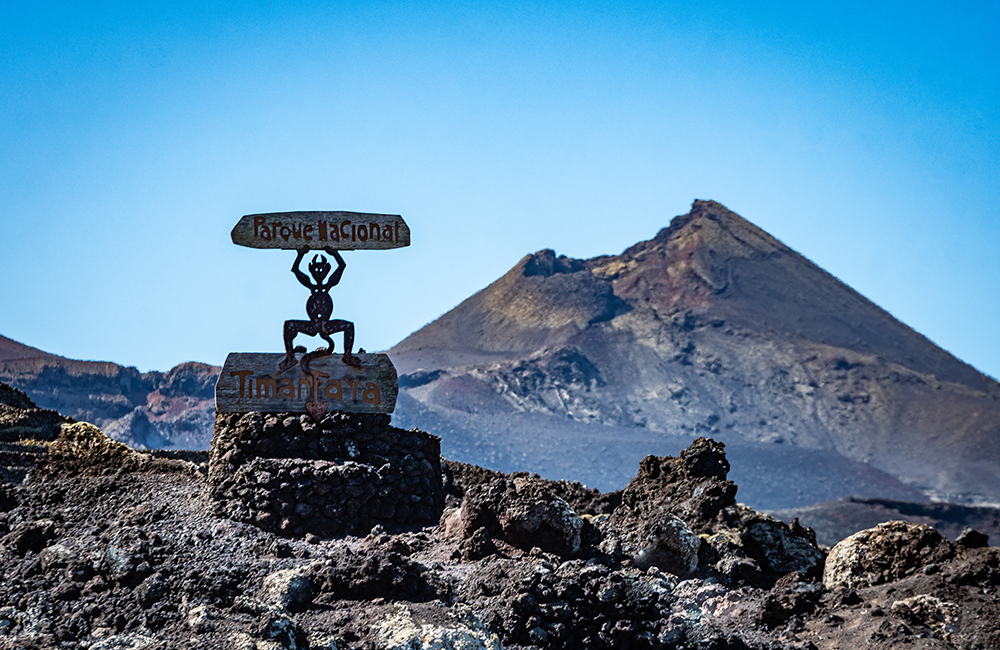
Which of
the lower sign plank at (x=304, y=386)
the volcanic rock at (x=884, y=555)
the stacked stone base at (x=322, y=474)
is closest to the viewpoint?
the stacked stone base at (x=322, y=474)

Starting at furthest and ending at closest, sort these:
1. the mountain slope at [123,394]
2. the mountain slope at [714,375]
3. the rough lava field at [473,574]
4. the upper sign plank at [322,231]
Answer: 1. the mountain slope at [714,375]
2. the mountain slope at [123,394]
3. the upper sign plank at [322,231]
4. the rough lava field at [473,574]

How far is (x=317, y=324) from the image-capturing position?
37.2 feet

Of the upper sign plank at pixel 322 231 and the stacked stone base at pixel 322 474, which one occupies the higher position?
the upper sign plank at pixel 322 231

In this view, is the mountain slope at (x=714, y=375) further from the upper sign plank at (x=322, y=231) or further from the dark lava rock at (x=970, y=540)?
the upper sign plank at (x=322, y=231)

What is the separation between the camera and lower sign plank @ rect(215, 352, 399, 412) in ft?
37.0

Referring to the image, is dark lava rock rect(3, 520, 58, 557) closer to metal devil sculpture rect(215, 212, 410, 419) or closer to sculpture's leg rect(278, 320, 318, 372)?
metal devil sculpture rect(215, 212, 410, 419)

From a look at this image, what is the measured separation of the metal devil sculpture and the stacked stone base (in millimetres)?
190

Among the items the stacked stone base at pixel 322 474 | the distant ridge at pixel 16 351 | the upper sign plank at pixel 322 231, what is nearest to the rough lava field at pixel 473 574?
the stacked stone base at pixel 322 474

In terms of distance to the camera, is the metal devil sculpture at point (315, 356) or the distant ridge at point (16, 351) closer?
the metal devil sculpture at point (315, 356)

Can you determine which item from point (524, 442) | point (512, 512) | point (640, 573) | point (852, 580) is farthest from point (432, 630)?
point (524, 442)

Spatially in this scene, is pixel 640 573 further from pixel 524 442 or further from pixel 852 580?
pixel 524 442

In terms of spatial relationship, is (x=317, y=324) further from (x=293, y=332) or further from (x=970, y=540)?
(x=970, y=540)

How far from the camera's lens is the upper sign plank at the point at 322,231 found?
11.4 meters

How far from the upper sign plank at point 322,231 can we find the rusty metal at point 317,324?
133mm
